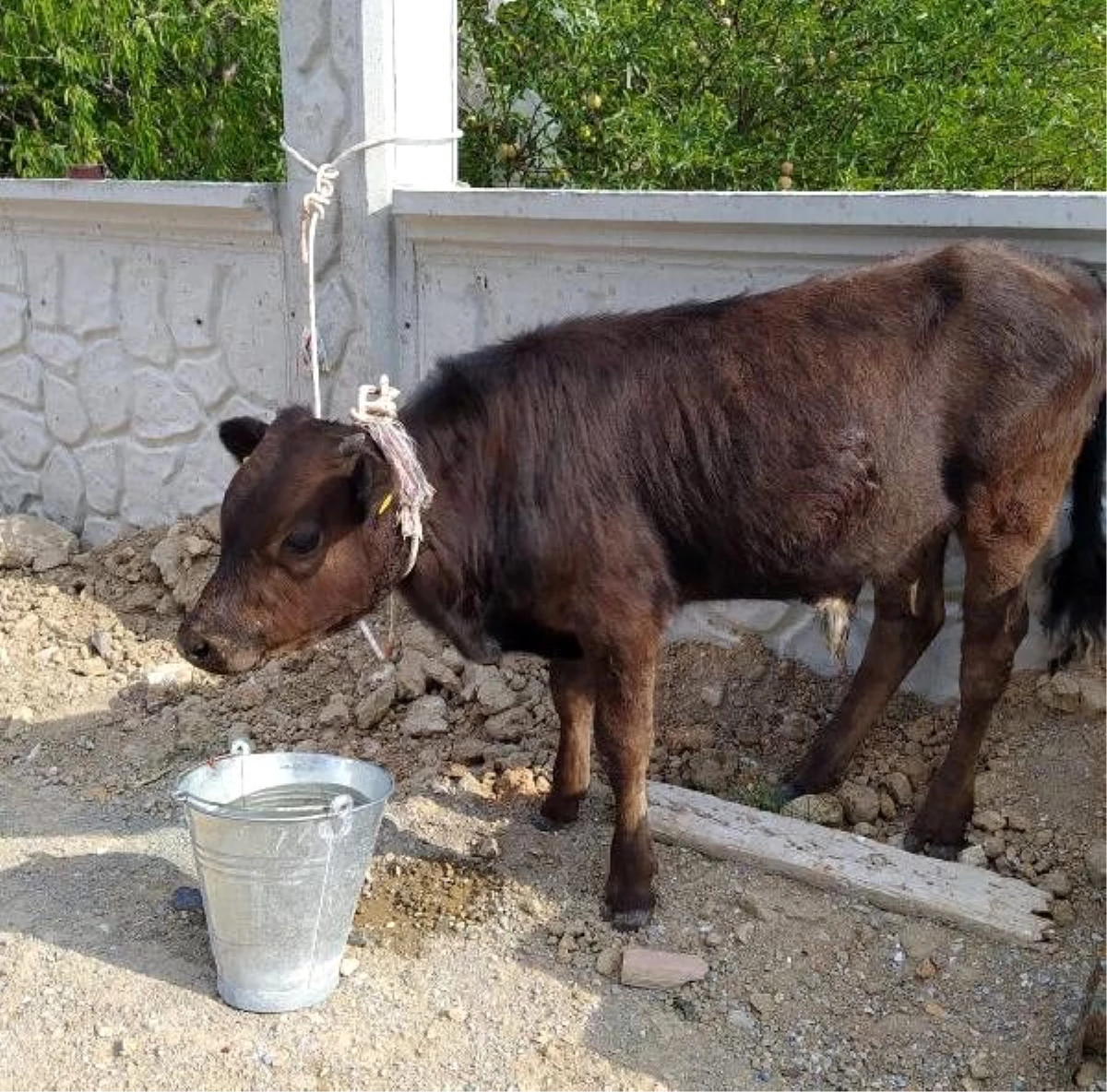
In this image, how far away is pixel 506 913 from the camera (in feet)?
11.4

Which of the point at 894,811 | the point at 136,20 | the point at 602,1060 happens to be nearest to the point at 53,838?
the point at 602,1060

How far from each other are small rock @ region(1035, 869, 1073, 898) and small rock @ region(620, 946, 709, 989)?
939mm

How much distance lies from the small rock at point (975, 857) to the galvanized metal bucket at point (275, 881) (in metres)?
1.59

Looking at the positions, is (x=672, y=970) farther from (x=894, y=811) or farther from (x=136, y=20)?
(x=136, y=20)

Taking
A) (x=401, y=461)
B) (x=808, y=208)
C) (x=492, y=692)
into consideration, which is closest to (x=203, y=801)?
(x=401, y=461)

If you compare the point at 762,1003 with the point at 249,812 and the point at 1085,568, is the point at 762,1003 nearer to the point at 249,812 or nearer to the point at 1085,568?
the point at 249,812

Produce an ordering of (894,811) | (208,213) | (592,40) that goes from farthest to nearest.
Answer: (592,40), (208,213), (894,811)

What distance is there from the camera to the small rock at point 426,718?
4367mm

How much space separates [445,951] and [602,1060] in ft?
1.83

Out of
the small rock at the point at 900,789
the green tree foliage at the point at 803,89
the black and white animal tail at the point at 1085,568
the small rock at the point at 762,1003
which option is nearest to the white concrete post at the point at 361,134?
the green tree foliage at the point at 803,89

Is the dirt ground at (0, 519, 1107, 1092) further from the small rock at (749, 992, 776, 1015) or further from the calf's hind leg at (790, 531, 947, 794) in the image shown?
the calf's hind leg at (790, 531, 947, 794)

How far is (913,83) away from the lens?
555 centimetres

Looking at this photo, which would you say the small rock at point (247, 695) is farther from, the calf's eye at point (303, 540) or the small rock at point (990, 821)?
the small rock at point (990, 821)

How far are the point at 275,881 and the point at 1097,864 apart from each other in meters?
2.06
